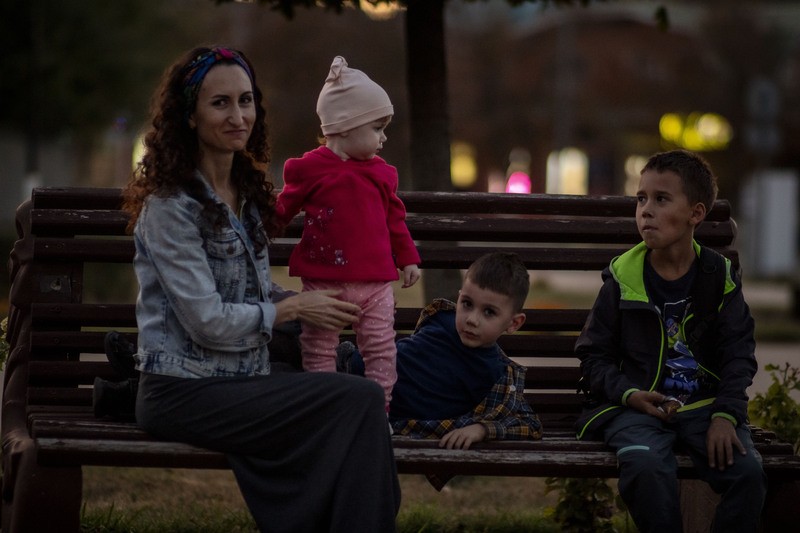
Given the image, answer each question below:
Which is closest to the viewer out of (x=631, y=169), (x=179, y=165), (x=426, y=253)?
(x=179, y=165)

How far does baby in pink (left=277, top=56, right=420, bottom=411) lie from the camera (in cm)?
409

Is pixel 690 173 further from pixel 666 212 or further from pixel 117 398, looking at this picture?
pixel 117 398

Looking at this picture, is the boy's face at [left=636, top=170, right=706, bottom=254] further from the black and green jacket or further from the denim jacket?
the denim jacket

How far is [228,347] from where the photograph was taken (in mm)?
3721

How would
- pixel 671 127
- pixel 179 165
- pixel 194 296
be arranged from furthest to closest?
pixel 671 127, pixel 179 165, pixel 194 296

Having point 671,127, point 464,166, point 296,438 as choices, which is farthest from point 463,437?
point 464,166

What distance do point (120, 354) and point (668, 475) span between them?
156 centimetres

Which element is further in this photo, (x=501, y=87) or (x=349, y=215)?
(x=501, y=87)

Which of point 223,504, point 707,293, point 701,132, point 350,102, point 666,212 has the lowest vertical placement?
point 223,504

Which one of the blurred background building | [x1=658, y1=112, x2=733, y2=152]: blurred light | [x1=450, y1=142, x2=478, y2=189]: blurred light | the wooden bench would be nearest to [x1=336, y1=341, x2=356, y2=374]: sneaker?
the wooden bench

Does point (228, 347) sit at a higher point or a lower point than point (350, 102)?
lower

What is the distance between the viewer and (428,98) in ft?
20.4

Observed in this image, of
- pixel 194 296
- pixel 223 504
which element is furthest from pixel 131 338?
pixel 223 504

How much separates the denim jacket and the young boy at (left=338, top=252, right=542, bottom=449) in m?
0.58
